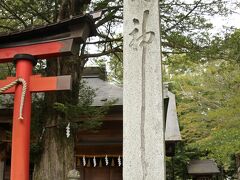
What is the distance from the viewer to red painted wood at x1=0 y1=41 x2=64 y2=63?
4734mm

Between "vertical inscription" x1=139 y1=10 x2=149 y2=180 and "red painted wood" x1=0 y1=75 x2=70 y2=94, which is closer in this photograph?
"vertical inscription" x1=139 y1=10 x2=149 y2=180

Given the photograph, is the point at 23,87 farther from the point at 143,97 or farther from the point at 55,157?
the point at 55,157

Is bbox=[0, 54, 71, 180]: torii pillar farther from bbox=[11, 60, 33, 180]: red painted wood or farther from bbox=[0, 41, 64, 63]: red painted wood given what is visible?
bbox=[0, 41, 64, 63]: red painted wood

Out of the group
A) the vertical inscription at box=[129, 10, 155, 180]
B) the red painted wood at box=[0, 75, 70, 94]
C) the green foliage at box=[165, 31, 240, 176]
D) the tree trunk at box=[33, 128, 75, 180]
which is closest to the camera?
the vertical inscription at box=[129, 10, 155, 180]

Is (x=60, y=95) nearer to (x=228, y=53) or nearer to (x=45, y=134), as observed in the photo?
(x=45, y=134)

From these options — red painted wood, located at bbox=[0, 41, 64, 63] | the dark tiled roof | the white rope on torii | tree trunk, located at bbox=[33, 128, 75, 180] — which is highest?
red painted wood, located at bbox=[0, 41, 64, 63]

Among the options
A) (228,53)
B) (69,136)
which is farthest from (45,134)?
(228,53)

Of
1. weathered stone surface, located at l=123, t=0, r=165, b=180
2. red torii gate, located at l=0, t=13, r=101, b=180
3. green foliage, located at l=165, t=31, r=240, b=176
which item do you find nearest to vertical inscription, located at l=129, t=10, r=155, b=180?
weathered stone surface, located at l=123, t=0, r=165, b=180

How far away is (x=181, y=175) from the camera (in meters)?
17.3

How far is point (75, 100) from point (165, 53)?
222cm

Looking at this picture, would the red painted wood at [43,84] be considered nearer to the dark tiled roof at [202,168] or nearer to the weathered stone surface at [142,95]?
the weathered stone surface at [142,95]

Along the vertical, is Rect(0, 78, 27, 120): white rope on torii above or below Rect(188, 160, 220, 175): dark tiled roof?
above

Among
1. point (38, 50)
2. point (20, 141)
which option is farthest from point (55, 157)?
point (38, 50)

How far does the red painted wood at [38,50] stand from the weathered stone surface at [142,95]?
3.48 feet
